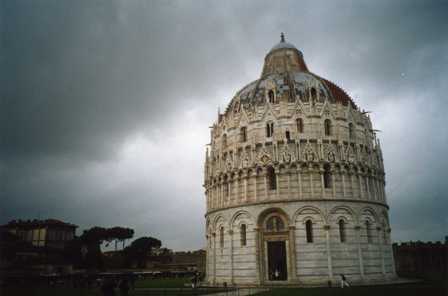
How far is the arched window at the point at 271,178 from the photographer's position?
122 ft

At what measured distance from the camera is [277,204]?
3591cm

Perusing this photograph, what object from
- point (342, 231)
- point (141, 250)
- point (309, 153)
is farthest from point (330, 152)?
point (141, 250)

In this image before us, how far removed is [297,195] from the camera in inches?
1410

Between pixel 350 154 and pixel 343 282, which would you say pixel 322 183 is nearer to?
pixel 350 154

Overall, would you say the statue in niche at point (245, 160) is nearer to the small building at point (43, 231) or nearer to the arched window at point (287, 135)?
the arched window at point (287, 135)

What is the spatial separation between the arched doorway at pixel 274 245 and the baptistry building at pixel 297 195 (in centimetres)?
10

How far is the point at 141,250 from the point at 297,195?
54588mm

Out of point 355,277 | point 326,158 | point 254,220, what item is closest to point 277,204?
point 254,220

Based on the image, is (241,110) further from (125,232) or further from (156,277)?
(125,232)

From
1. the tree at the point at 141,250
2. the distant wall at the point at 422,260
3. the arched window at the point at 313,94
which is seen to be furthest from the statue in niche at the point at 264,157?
the tree at the point at 141,250

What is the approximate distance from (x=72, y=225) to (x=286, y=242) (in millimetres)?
74540

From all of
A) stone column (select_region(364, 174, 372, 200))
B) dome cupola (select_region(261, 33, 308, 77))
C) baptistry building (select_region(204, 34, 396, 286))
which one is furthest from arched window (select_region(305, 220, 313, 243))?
dome cupola (select_region(261, 33, 308, 77))

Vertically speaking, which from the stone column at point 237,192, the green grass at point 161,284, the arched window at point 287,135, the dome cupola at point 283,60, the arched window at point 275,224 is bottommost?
the green grass at point 161,284

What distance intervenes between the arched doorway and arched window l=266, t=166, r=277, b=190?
248 cm
